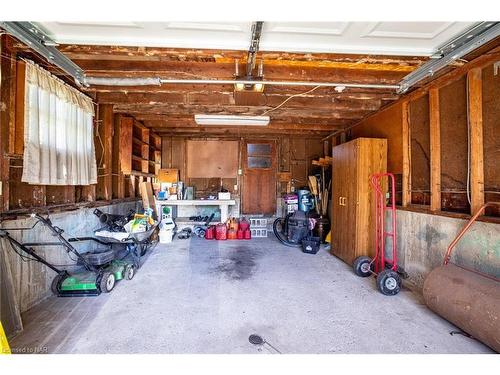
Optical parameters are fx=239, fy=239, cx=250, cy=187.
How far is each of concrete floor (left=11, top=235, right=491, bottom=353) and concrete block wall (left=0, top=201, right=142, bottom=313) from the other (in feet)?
0.51

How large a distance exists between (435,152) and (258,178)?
14.5 ft

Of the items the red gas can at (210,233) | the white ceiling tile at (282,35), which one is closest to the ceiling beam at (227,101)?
the white ceiling tile at (282,35)

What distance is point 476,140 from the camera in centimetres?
243

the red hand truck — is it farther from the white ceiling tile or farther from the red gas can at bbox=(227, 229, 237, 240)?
the red gas can at bbox=(227, 229, 237, 240)

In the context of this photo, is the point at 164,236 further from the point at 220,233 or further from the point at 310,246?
the point at 310,246

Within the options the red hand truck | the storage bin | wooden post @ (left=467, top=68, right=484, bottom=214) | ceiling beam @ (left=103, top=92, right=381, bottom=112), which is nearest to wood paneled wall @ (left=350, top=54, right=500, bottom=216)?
wooden post @ (left=467, top=68, right=484, bottom=214)

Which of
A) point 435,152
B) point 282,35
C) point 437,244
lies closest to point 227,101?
point 282,35

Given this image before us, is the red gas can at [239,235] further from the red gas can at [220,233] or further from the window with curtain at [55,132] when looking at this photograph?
the window with curtain at [55,132]

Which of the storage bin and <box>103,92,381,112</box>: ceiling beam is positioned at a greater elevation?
<box>103,92,381,112</box>: ceiling beam

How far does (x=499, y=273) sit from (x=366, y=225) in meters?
1.63

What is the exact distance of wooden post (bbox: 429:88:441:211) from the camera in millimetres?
2941

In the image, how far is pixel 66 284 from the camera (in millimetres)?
2664

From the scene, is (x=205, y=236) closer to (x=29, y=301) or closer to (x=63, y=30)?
(x=29, y=301)

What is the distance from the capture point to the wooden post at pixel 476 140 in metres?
2.41
